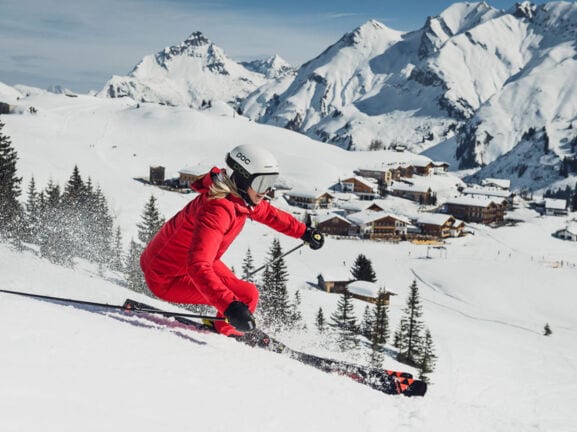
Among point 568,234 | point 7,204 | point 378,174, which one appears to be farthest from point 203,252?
point 378,174

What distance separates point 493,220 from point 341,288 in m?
63.8

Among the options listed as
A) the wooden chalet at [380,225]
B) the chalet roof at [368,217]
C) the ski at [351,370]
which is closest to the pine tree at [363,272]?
the wooden chalet at [380,225]

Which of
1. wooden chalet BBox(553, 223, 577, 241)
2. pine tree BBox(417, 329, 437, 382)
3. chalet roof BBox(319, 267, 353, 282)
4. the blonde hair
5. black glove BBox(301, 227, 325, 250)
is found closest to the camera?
the blonde hair

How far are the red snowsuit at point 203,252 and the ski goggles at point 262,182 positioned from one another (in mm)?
232

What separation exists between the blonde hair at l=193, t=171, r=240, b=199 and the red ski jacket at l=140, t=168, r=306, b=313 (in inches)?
2.1

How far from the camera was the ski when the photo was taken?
6.00 meters

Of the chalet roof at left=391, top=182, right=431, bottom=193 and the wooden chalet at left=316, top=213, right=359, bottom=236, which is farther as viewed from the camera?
the chalet roof at left=391, top=182, right=431, bottom=193

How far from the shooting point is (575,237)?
3469 inches

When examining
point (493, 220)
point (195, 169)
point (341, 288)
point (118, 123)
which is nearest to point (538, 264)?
point (341, 288)

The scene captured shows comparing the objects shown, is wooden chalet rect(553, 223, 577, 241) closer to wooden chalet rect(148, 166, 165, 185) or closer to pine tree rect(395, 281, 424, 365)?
pine tree rect(395, 281, 424, 365)

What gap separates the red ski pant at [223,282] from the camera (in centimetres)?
626

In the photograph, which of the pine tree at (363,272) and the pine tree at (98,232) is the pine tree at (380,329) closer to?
the pine tree at (363,272)

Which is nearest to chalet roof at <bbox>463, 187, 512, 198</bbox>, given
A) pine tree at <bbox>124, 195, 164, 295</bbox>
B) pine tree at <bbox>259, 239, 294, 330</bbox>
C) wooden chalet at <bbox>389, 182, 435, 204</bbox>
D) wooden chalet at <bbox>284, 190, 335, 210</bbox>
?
wooden chalet at <bbox>389, 182, 435, 204</bbox>

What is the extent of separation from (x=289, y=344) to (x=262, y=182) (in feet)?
12.8
